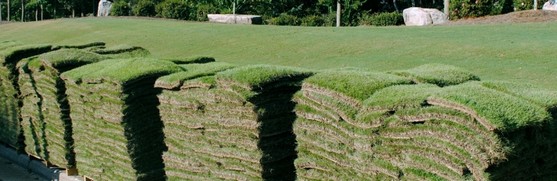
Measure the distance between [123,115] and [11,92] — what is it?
189 inches

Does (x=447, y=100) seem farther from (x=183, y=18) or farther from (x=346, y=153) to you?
(x=183, y=18)

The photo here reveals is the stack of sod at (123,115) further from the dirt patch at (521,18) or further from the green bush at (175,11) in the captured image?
the green bush at (175,11)

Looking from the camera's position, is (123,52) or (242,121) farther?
(123,52)

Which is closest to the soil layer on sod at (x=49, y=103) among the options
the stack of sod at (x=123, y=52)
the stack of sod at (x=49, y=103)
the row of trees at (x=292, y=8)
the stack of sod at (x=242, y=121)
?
the stack of sod at (x=49, y=103)

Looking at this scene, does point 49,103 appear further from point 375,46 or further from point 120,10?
point 120,10

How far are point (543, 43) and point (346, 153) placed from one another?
13.1m

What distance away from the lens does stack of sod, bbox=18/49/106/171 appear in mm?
11078

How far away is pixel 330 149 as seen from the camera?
669 centimetres

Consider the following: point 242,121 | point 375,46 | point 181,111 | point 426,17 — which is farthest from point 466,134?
point 426,17

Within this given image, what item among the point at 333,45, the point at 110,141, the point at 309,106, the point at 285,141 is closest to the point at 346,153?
the point at 309,106

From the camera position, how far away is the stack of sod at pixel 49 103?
1108cm

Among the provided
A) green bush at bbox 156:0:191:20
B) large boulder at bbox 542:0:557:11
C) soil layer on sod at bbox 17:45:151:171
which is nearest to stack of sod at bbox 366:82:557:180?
soil layer on sod at bbox 17:45:151:171

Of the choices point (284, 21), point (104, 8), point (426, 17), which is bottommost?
point (284, 21)

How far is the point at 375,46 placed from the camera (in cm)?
2094
